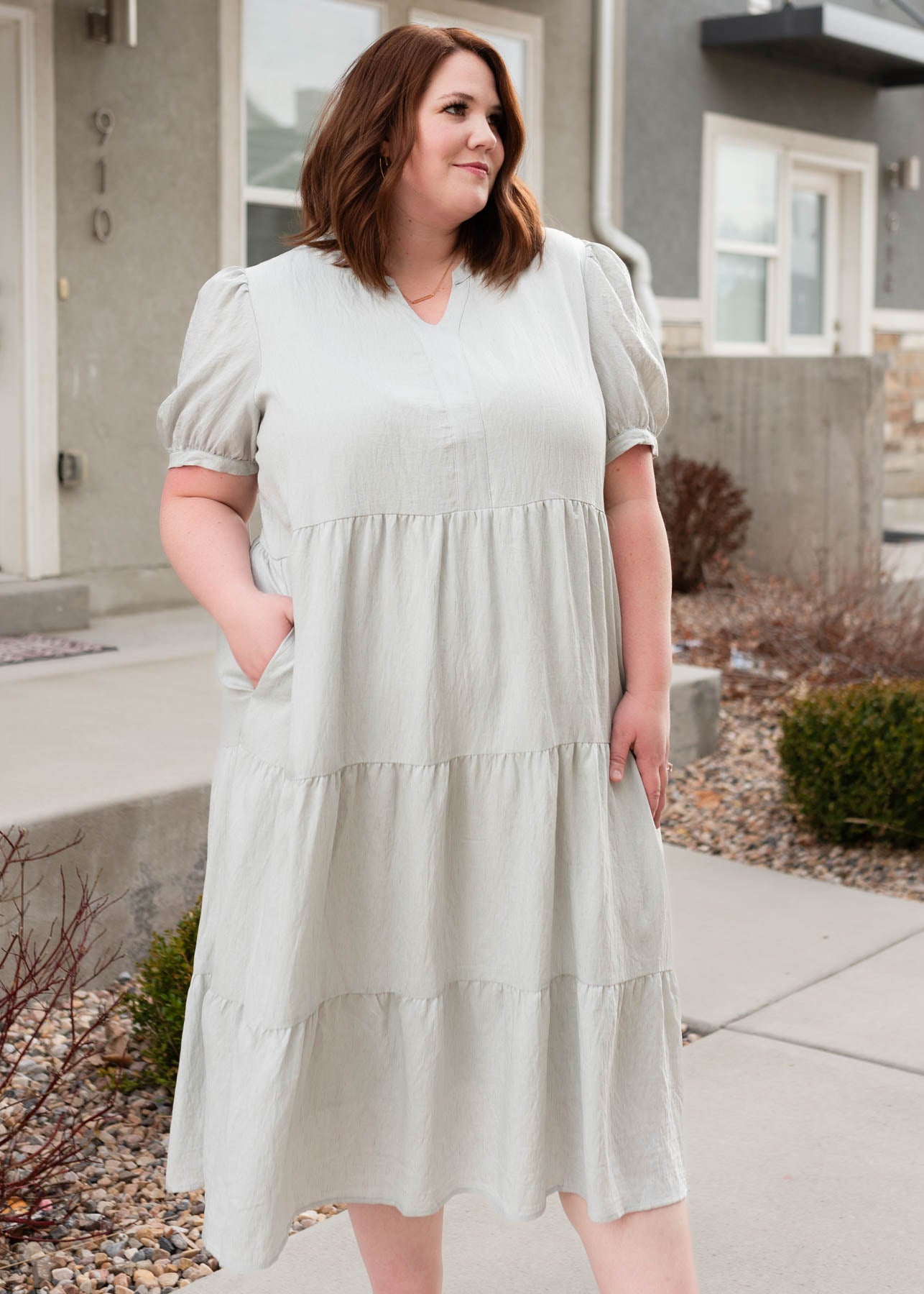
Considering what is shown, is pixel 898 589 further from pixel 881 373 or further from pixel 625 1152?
pixel 625 1152

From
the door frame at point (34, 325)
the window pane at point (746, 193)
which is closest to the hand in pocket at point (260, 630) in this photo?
the door frame at point (34, 325)

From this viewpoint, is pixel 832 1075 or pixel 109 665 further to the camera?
pixel 109 665

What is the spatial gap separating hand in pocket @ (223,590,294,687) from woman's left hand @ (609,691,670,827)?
15.6 inches

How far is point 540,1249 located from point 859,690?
2711 mm

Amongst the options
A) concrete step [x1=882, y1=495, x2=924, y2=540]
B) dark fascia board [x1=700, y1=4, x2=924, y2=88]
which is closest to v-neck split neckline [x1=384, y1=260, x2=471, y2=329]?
dark fascia board [x1=700, y1=4, x2=924, y2=88]

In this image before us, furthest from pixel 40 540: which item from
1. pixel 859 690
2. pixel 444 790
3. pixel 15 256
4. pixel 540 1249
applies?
pixel 444 790

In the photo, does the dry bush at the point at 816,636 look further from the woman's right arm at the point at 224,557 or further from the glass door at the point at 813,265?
the glass door at the point at 813,265

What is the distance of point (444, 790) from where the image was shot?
1.67 meters

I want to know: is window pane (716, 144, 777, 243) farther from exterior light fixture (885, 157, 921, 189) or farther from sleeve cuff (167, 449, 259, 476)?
sleeve cuff (167, 449, 259, 476)

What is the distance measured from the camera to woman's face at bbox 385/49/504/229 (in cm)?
172

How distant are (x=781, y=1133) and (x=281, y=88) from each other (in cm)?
592

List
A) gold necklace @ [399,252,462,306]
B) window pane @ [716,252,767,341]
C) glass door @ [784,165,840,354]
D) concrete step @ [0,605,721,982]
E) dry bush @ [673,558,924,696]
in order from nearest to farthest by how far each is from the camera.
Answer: gold necklace @ [399,252,462,306] → concrete step @ [0,605,721,982] → dry bush @ [673,558,924,696] → window pane @ [716,252,767,341] → glass door @ [784,165,840,354]

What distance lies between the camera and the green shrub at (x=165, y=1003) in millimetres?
2855

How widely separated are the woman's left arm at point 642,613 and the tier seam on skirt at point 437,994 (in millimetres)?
206
